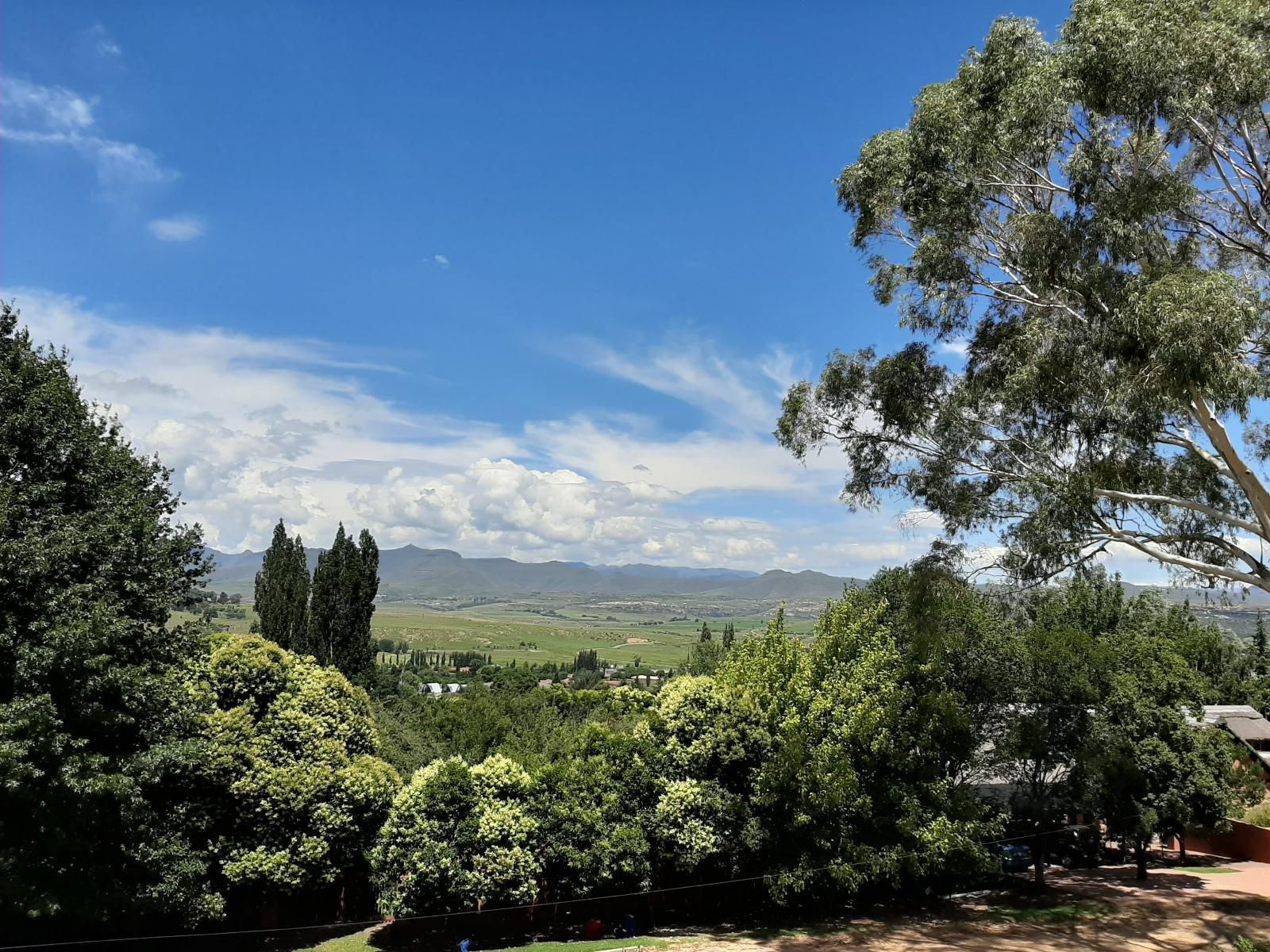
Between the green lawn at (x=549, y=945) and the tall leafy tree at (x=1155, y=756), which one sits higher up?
the tall leafy tree at (x=1155, y=756)

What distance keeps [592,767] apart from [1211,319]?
14.4 metres

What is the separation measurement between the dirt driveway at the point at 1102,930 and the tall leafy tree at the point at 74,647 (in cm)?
1114

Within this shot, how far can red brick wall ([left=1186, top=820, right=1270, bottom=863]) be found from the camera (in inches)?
944

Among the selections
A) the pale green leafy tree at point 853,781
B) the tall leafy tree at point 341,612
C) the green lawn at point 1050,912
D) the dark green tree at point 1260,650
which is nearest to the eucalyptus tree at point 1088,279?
the pale green leafy tree at point 853,781

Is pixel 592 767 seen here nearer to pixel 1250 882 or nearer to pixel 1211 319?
pixel 1211 319

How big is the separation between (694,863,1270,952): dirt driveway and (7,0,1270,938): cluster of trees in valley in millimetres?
1267

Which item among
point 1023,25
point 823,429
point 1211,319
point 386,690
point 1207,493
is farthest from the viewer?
point 386,690

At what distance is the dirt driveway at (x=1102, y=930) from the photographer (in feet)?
50.1

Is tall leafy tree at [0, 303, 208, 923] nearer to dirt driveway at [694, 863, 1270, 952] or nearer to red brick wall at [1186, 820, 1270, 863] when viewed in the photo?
dirt driveway at [694, 863, 1270, 952]

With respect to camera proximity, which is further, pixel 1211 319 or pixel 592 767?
pixel 592 767

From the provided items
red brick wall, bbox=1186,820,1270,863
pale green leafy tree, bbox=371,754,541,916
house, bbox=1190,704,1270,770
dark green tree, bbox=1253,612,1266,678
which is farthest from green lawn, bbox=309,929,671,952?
dark green tree, bbox=1253,612,1266,678

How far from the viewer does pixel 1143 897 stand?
1941cm

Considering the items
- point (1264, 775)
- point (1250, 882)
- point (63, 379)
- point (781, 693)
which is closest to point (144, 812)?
point (63, 379)

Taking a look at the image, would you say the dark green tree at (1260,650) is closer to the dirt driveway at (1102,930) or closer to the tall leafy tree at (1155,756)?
the tall leafy tree at (1155,756)
